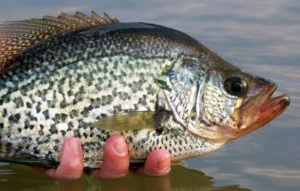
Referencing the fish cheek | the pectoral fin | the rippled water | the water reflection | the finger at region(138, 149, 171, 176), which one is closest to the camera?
the pectoral fin

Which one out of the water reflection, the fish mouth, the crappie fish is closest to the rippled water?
the water reflection

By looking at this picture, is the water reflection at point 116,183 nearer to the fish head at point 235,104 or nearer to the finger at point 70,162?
the finger at point 70,162

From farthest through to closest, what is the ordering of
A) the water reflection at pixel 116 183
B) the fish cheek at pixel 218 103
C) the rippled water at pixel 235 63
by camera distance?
the rippled water at pixel 235 63
the water reflection at pixel 116 183
the fish cheek at pixel 218 103

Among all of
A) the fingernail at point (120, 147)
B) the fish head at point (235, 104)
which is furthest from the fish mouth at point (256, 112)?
the fingernail at point (120, 147)

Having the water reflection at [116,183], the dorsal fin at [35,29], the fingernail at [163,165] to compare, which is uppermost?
the dorsal fin at [35,29]

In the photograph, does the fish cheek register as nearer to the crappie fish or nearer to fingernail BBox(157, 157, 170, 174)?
the crappie fish
